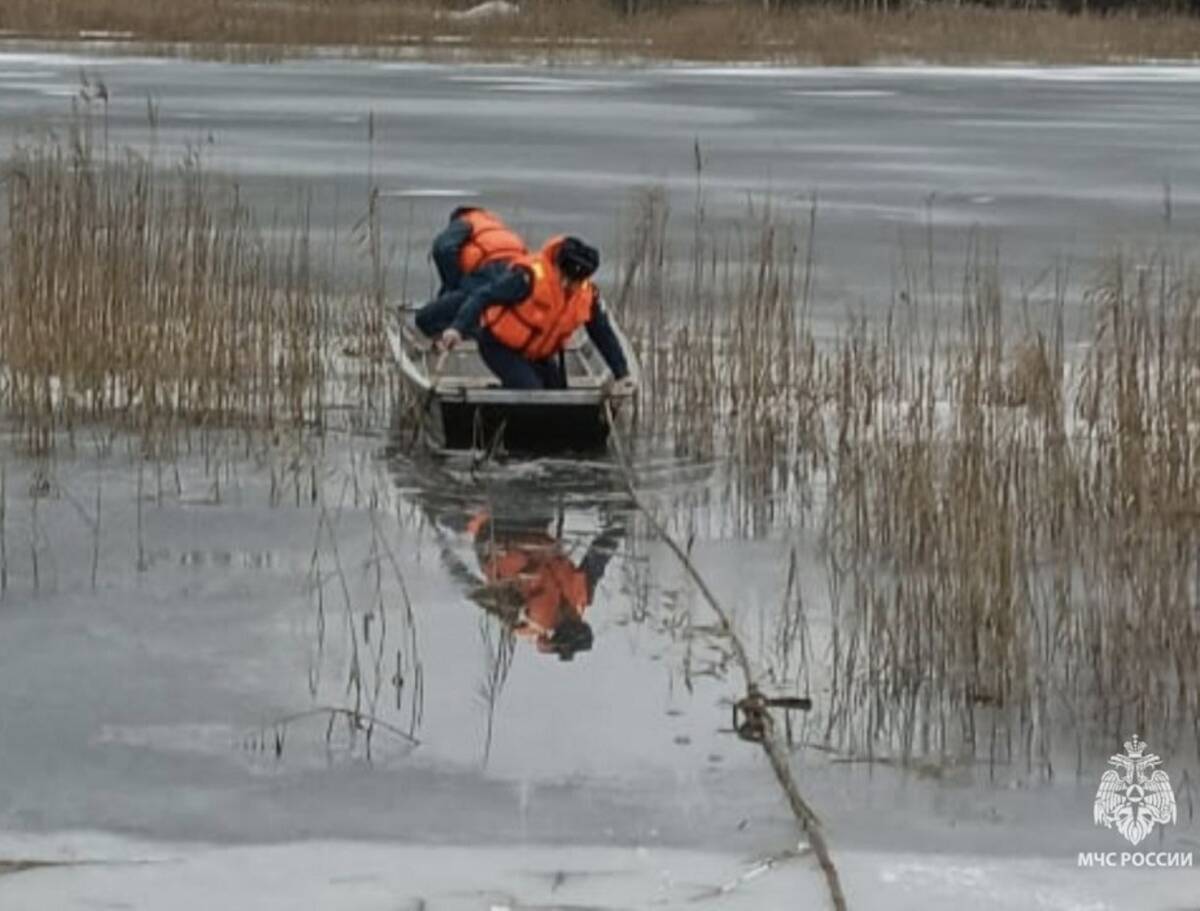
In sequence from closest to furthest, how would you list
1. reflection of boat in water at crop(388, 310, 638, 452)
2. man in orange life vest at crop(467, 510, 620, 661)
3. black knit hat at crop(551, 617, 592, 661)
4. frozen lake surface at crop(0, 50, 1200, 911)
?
frozen lake surface at crop(0, 50, 1200, 911), black knit hat at crop(551, 617, 592, 661), man in orange life vest at crop(467, 510, 620, 661), reflection of boat in water at crop(388, 310, 638, 452)

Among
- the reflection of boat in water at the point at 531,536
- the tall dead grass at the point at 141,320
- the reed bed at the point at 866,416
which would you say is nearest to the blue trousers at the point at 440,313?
the reed bed at the point at 866,416

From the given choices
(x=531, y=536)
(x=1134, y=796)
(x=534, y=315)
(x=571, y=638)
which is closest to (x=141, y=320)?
(x=534, y=315)

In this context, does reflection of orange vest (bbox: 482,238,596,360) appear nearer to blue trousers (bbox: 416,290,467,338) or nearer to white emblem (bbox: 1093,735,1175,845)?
blue trousers (bbox: 416,290,467,338)

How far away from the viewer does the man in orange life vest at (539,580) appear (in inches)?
298

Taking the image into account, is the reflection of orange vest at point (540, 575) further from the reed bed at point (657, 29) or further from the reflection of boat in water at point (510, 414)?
the reed bed at point (657, 29)

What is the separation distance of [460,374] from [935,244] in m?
5.21

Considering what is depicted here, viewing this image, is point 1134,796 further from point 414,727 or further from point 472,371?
point 472,371

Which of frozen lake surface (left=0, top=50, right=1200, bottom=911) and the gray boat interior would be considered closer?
frozen lake surface (left=0, top=50, right=1200, bottom=911)

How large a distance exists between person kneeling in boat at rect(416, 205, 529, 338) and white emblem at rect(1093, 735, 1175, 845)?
4.66 m

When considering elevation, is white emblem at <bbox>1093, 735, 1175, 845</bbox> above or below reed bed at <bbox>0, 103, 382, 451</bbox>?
below

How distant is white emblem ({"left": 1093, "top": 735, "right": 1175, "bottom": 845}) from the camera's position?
606cm

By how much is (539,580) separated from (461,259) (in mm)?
2927

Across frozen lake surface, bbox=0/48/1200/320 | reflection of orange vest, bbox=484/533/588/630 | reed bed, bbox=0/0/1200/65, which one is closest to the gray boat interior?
→ reflection of orange vest, bbox=484/533/588/630

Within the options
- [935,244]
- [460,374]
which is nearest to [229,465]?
[460,374]
